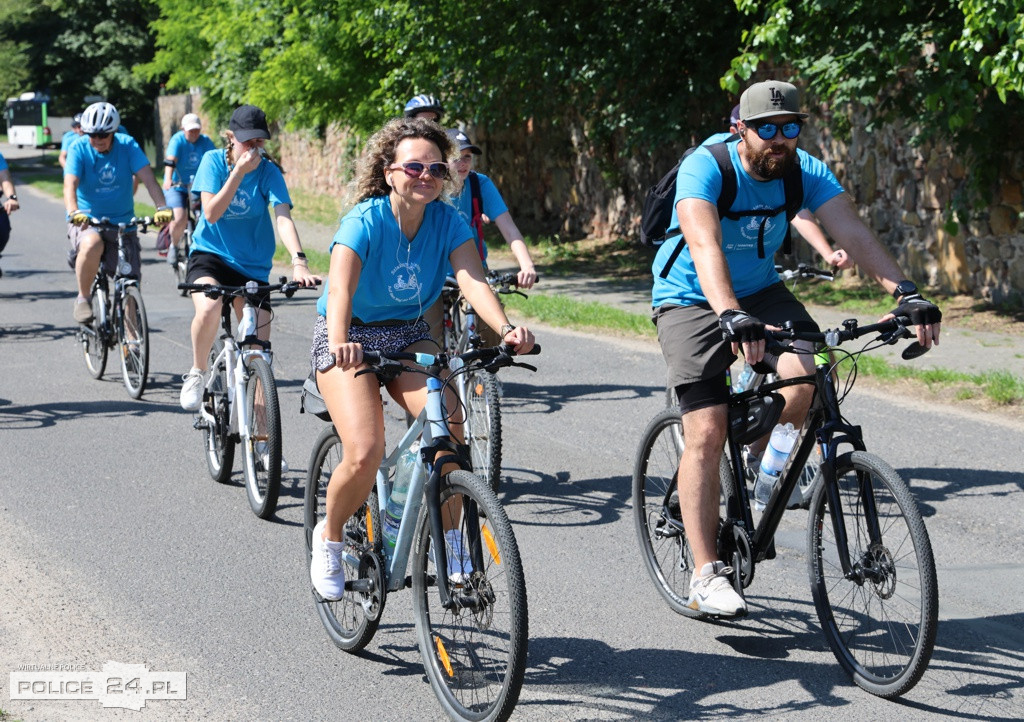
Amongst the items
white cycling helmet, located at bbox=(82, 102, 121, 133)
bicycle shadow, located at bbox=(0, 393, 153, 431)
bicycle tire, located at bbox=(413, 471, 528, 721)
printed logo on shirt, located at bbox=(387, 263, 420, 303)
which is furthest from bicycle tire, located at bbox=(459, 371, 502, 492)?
white cycling helmet, located at bbox=(82, 102, 121, 133)

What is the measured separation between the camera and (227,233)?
7.44 m

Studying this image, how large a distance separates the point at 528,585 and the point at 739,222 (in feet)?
5.77

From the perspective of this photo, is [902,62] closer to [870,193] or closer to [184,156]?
[870,193]

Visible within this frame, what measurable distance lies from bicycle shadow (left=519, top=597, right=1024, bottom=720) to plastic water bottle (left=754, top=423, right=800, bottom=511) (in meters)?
0.50

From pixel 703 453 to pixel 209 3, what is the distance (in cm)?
2791

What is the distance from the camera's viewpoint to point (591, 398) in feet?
30.9

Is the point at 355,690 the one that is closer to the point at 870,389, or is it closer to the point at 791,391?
the point at 791,391

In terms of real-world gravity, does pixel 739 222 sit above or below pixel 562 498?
above

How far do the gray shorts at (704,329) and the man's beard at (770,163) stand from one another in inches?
19.6

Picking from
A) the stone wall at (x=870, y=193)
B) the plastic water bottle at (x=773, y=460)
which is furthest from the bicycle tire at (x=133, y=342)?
the plastic water bottle at (x=773, y=460)

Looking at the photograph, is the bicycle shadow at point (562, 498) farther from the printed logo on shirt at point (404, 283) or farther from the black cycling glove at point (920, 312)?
the black cycling glove at point (920, 312)

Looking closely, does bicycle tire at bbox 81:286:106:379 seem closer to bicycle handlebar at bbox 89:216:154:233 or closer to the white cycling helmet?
bicycle handlebar at bbox 89:216:154:233

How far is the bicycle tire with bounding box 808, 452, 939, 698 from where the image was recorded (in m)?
3.95

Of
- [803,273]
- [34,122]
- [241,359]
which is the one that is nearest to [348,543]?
[241,359]
